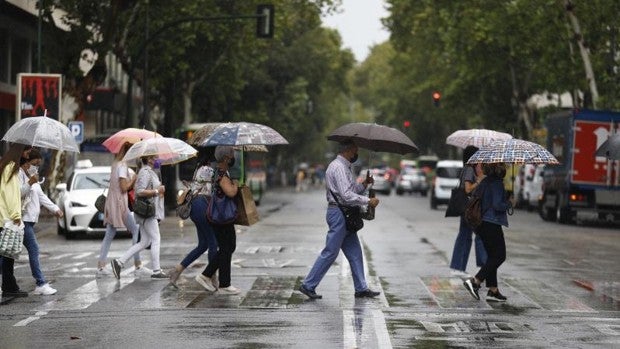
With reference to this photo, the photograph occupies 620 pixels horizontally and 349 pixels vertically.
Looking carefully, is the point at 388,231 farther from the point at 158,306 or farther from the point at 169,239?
the point at 158,306

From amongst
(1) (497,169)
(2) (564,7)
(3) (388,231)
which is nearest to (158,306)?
(1) (497,169)

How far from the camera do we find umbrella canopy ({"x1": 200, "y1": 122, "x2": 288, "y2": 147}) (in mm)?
15755

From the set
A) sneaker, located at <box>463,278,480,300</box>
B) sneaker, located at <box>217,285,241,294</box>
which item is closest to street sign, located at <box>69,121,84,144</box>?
sneaker, located at <box>217,285,241,294</box>

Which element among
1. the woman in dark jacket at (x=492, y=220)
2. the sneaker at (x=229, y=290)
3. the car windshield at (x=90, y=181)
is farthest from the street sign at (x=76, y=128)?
the woman in dark jacket at (x=492, y=220)

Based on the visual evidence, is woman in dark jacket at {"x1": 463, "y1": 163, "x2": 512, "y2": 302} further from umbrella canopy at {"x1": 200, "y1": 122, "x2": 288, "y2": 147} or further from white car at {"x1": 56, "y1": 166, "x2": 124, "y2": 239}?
white car at {"x1": 56, "y1": 166, "x2": 124, "y2": 239}

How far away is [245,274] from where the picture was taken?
733 inches

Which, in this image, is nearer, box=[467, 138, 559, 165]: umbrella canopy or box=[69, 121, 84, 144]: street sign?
box=[467, 138, 559, 165]: umbrella canopy

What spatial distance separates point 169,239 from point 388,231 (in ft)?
21.5

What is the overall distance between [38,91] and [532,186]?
26.0 metres

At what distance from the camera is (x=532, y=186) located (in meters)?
54.2

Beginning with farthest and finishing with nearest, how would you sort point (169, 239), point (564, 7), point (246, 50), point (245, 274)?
point (246, 50) < point (564, 7) < point (169, 239) < point (245, 274)

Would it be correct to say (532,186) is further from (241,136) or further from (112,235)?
(241,136)

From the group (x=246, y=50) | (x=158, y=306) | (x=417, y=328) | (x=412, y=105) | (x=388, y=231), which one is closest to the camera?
(x=417, y=328)

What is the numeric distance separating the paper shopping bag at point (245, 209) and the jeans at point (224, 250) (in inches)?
6.1
